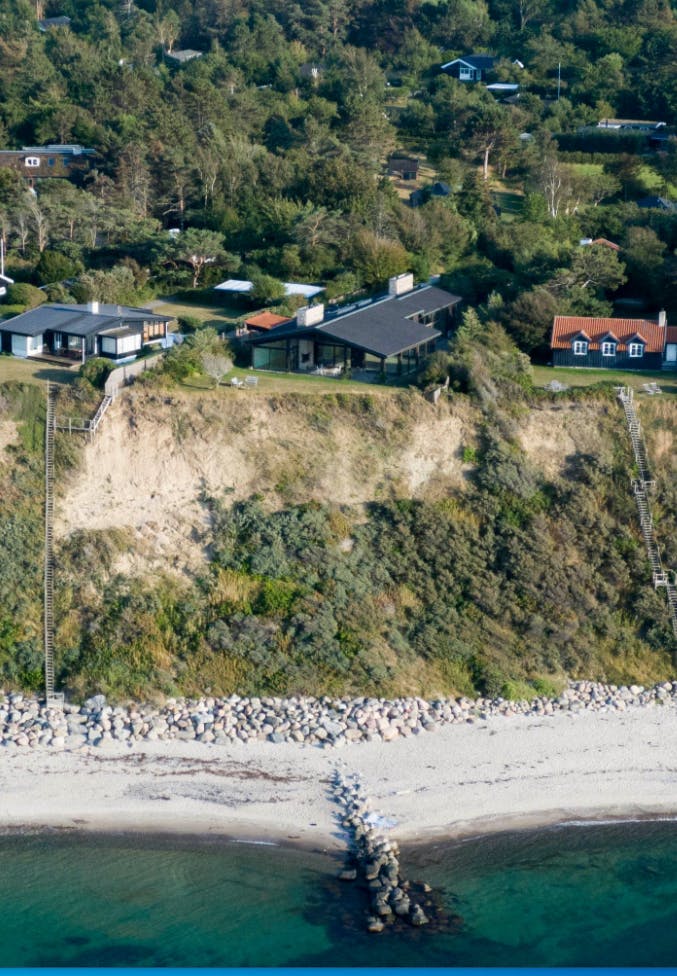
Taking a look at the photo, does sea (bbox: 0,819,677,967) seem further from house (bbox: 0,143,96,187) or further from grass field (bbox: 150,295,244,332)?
house (bbox: 0,143,96,187)

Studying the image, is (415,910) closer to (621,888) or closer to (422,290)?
(621,888)

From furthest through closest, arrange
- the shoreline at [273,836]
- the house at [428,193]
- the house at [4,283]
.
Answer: the house at [428,193]
the house at [4,283]
the shoreline at [273,836]

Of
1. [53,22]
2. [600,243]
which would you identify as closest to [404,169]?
[600,243]

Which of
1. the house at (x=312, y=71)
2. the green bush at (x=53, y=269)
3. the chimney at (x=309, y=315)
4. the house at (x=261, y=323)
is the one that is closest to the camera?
the chimney at (x=309, y=315)

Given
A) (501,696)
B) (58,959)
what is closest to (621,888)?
(501,696)

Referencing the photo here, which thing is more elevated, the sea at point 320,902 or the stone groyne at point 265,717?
the stone groyne at point 265,717

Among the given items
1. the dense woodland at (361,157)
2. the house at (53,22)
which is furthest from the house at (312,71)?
the house at (53,22)

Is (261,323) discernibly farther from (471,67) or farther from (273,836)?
(471,67)

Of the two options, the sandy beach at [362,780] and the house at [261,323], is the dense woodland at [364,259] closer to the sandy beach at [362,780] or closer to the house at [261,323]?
the sandy beach at [362,780]
